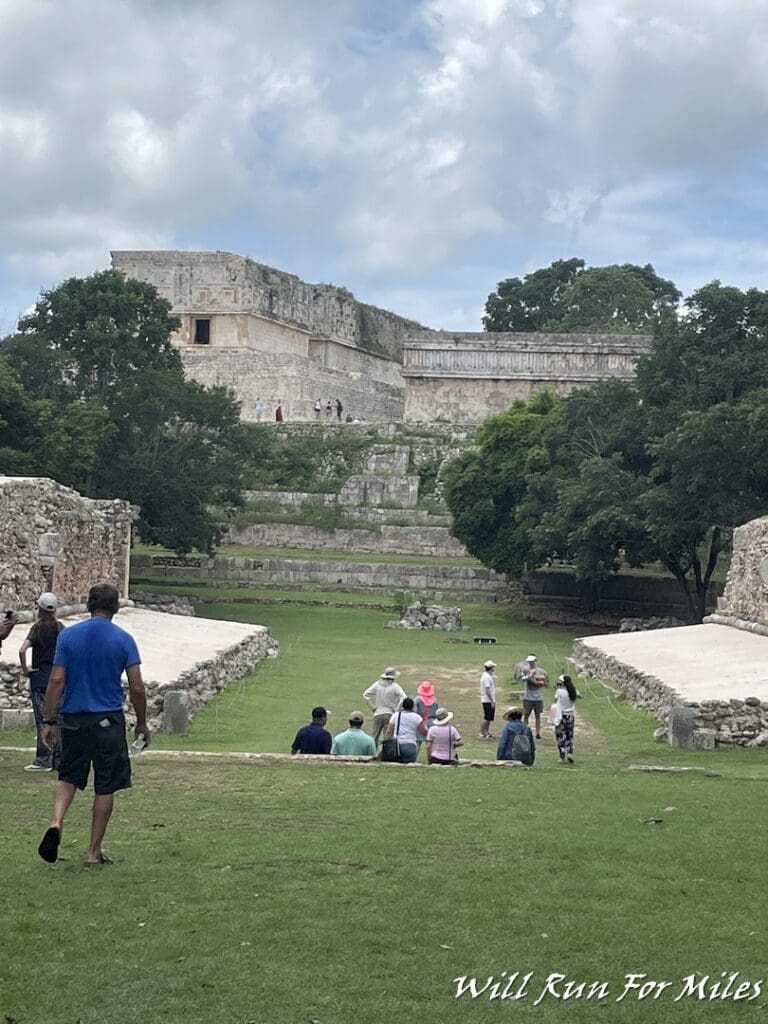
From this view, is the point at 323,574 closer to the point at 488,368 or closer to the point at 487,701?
the point at 488,368

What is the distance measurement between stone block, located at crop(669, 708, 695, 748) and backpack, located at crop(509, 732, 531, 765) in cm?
238

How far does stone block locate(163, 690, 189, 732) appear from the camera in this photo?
14758 mm

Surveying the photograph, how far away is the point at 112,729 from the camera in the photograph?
7289 millimetres

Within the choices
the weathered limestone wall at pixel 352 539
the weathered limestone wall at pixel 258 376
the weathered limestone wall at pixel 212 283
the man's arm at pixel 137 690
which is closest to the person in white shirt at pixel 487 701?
the man's arm at pixel 137 690

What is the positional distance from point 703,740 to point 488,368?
41.6m

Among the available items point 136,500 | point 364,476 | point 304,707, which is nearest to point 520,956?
point 304,707

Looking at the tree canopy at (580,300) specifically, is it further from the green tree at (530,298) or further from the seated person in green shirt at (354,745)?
the seated person in green shirt at (354,745)

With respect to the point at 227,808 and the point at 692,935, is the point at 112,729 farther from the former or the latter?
the point at 692,935

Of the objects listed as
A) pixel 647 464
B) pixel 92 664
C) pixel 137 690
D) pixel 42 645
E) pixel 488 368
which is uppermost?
pixel 488 368

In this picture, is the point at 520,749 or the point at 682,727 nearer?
the point at 520,749

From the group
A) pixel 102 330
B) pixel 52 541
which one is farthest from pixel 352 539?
pixel 52 541

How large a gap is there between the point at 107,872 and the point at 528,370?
4933cm

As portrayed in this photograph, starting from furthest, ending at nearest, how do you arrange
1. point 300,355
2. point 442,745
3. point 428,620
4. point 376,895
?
point 300,355 → point 428,620 → point 442,745 → point 376,895

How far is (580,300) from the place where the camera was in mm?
71375
